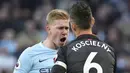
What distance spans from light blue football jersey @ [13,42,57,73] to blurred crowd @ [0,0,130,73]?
558 cm

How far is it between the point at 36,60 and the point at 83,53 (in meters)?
1.22

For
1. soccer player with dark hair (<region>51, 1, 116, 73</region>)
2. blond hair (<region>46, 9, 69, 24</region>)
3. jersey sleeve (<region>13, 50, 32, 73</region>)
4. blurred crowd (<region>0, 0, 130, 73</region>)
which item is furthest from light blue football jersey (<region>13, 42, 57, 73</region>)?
blurred crowd (<region>0, 0, 130, 73</region>)

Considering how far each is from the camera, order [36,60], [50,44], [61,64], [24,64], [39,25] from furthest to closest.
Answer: [39,25]
[50,44]
[36,60]
[24,64]
[61,64]

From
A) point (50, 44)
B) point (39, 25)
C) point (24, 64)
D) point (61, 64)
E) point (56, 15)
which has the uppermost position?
point (39, 25)

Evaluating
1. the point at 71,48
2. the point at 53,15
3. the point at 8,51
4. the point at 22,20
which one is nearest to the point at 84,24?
the point at 71,48

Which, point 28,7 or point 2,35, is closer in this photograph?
point 2,35

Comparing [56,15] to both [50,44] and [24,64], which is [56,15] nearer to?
[50,44]

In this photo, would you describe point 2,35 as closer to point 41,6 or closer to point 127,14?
point 41,6

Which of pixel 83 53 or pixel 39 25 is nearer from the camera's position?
pixel 83 53

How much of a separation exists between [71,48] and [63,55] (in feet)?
0.30

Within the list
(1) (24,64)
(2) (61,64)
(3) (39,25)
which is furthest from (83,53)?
(3) (39,25)

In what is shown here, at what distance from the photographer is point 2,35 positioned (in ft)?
39.7

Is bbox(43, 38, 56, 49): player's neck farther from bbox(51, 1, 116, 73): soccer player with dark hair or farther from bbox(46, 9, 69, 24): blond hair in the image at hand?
bbox(51, 1, 116, 73): soccer player with dark hair

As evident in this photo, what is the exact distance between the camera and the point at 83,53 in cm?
404
